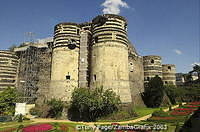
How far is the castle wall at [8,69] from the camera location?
3822 cm

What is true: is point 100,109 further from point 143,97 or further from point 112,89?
point 143,97

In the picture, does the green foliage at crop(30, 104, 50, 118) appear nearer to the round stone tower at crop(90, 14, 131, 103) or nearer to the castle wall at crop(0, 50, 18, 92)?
the round stone tower at crop(90, 14, 131, 103)

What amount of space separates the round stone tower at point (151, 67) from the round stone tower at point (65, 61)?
21563 mm

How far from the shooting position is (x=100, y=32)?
101 feet

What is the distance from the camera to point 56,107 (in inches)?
1130

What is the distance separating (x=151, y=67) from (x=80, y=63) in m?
22.5


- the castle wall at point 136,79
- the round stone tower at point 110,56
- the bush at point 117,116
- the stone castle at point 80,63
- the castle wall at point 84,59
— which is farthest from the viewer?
the castle wall at point 136,79

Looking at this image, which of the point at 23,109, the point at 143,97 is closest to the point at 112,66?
the point at 143,97

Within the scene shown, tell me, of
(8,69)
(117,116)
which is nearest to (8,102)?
(8,69)

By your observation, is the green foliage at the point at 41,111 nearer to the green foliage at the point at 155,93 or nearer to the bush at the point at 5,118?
the bush at the point at 5,118

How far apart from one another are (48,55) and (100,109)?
59.8 ft

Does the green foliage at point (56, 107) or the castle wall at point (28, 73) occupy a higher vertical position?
the castle wall at point (28, 73)

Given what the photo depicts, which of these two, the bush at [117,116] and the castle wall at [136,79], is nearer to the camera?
the bush at [117,116]

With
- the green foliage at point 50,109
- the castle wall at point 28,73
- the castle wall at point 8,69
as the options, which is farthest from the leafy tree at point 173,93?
the castle wall at point 8,69
